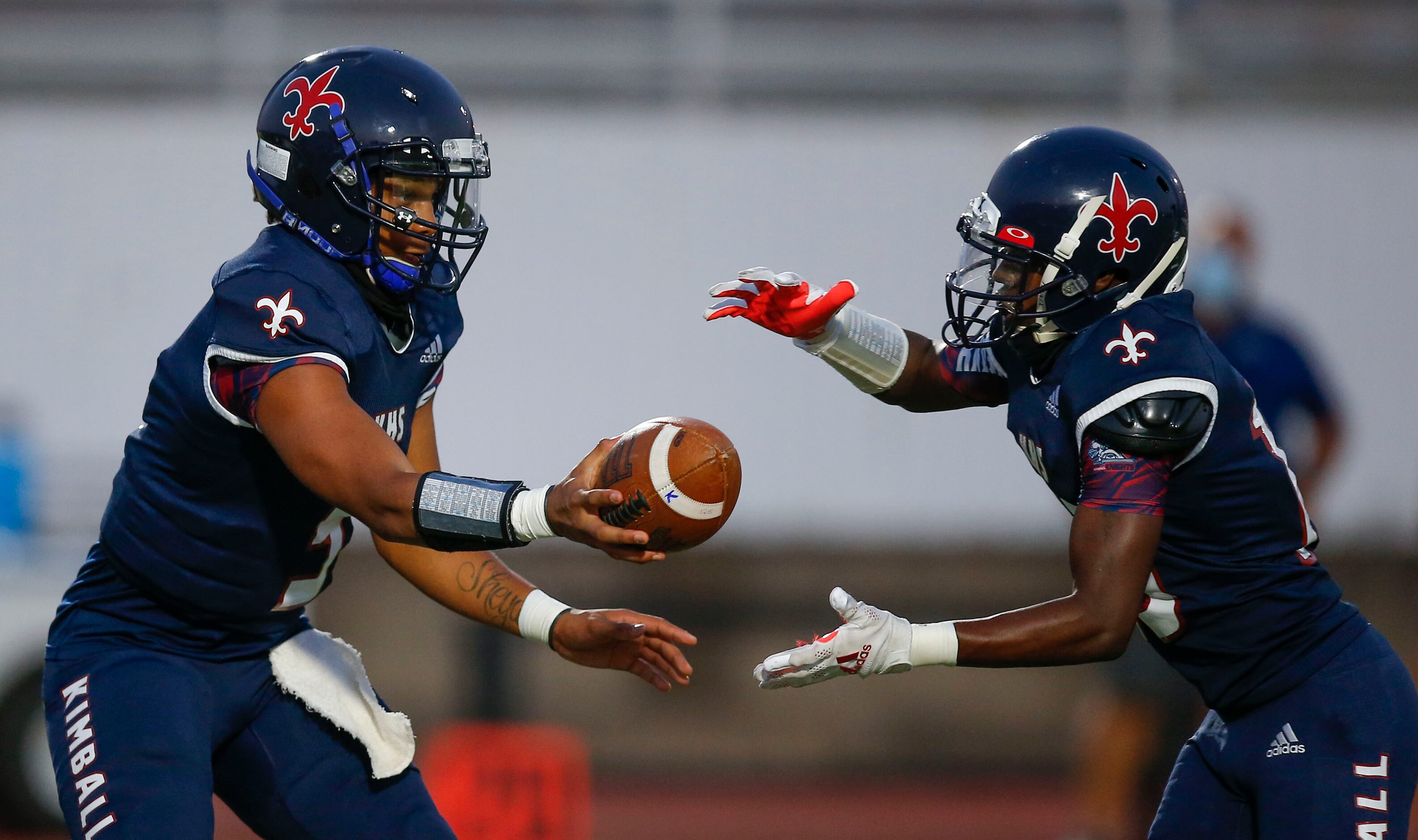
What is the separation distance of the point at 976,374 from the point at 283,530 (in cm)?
154

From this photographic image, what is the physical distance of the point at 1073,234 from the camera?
291 centimetres

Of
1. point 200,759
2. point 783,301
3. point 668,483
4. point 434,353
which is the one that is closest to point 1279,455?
point 783,301

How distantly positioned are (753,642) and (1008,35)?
4067mm

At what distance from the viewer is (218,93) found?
870 centimetres

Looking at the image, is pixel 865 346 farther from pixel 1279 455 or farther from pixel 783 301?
pixel 1279 455

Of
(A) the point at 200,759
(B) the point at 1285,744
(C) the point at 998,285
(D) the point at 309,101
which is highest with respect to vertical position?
(D) the point at 309,101

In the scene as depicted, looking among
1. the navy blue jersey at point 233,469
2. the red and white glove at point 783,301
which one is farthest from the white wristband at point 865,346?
the navy blue jersey at point 233,469

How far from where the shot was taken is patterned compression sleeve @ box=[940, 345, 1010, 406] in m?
3.31

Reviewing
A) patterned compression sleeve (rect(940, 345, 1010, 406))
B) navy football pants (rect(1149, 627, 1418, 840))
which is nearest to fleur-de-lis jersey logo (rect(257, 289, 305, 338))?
patterned compression sleeve (rect(940, 345, 1010, 406))

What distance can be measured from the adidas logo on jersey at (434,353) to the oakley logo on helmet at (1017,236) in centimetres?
117

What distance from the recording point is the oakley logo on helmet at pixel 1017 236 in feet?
9.68

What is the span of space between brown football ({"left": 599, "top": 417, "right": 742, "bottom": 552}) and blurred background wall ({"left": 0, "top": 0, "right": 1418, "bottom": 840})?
5373 mm

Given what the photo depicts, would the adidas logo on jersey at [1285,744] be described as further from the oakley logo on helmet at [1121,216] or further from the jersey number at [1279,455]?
the oakley logo on helmet at [1121,216]

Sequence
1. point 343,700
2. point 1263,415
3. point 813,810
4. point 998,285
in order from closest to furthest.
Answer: point 343,700, point 998,285, point 1263,415, point 813,810
